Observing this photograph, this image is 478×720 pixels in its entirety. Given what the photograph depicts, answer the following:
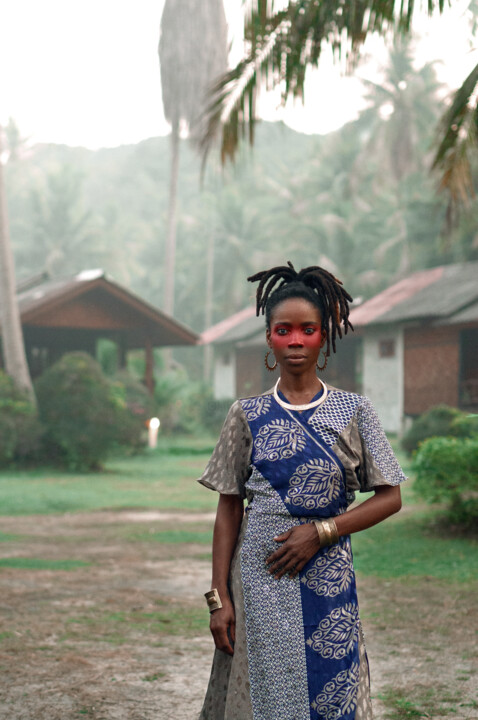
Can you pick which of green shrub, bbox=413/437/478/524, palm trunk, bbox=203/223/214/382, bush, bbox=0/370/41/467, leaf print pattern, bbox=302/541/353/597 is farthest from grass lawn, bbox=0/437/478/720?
palm trunk, bbox=203/223/214/382

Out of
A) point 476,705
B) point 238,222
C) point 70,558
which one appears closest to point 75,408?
point 70,558

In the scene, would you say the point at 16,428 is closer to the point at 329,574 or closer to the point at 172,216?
the point at 329,574

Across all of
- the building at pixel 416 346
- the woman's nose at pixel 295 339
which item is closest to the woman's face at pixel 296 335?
the woman's nose at pixel 295 339

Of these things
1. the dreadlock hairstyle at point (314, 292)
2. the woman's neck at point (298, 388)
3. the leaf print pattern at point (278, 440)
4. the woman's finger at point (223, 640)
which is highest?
the dreadlock hairstyle at point (314, 292)

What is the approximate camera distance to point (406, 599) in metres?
6.70

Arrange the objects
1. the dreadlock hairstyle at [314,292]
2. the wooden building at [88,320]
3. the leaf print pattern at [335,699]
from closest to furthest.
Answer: the leaf print pattern at [335,699], the dreadlock hairstyle at [314,292], the wooden building at [88,320]

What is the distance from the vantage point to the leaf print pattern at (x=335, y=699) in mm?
2486

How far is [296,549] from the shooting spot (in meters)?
2.49

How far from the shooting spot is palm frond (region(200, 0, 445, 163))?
7637 mm

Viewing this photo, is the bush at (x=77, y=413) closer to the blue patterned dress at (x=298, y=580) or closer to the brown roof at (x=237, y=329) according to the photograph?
the brown roof at (x=237, y=329)

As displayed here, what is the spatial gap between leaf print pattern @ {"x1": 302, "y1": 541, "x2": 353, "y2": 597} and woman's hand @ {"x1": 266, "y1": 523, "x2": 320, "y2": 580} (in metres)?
0.05

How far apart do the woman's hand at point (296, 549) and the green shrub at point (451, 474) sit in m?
6.48

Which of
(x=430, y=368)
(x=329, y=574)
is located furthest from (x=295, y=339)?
(x=430, y=368)

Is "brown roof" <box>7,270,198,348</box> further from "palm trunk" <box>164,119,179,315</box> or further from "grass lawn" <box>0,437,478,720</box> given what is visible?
"palm trunk" <box>164,119,179,315</box>
